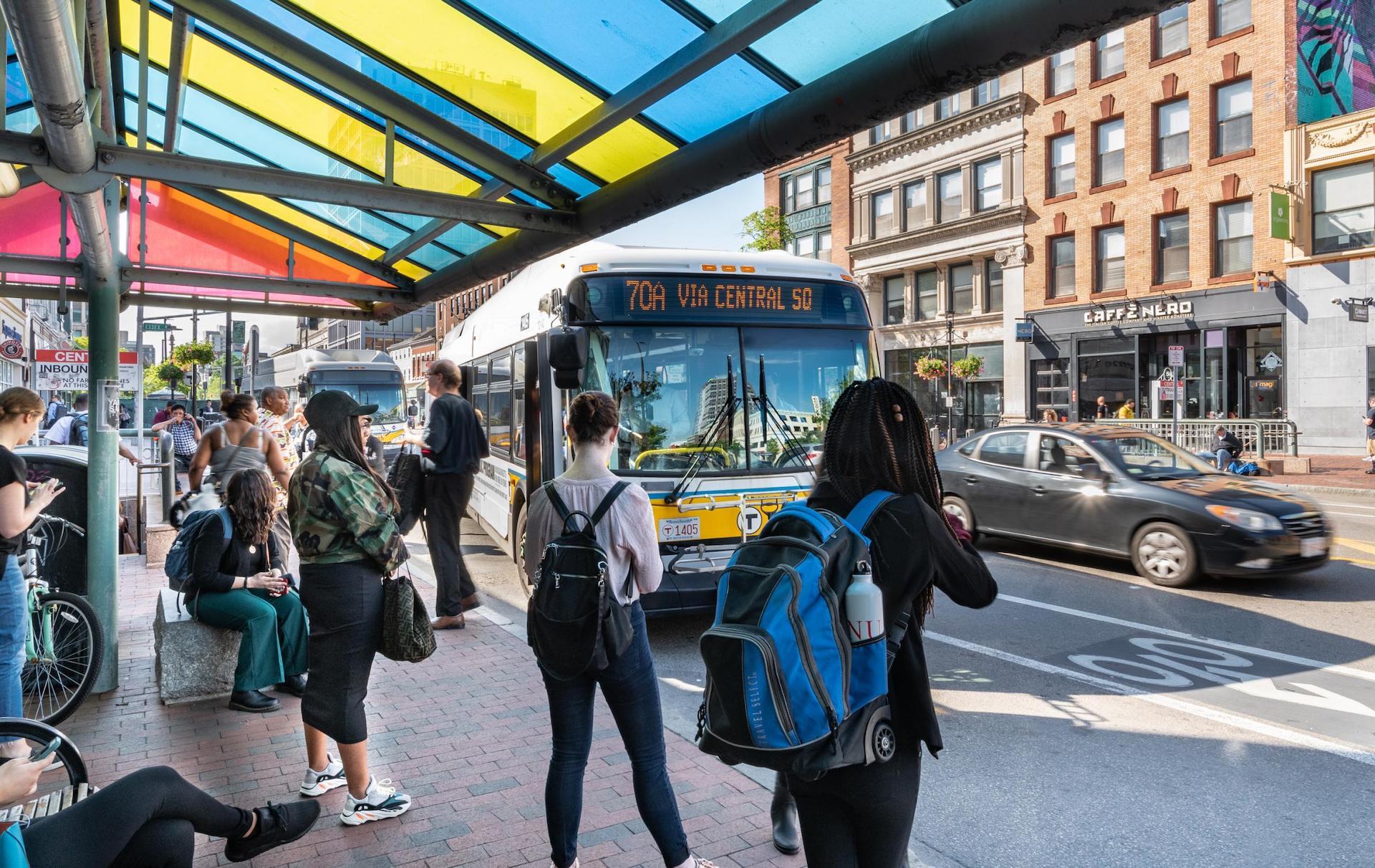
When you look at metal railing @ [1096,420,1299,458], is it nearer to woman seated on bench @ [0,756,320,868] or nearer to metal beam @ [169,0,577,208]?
metal beam @ [169,0,577,208]

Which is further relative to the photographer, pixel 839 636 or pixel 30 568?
pixel 30 568

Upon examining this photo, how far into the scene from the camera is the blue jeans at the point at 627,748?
330 cm

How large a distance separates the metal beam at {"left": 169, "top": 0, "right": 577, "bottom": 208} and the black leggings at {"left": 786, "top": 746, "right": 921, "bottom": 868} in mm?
3891

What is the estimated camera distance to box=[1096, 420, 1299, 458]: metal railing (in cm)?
2336

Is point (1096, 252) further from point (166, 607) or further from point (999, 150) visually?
point (166, 607)

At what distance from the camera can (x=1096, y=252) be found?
3183cm

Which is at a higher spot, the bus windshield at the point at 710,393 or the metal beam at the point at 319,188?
the metal beam at the point at 319,188

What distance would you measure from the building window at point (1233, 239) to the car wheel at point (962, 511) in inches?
842

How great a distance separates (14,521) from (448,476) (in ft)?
12.9

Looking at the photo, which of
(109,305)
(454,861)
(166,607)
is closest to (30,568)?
(166,607)

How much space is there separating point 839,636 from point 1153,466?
364 inches

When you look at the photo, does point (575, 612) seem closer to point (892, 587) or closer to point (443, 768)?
point (892, 587)

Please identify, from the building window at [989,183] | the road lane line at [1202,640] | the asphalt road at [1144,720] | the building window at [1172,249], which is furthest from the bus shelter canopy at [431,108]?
the building window at [989,183]

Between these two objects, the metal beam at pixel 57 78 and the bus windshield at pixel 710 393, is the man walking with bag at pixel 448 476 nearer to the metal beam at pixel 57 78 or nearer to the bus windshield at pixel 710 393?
the bus windshield at pixel 710 393
